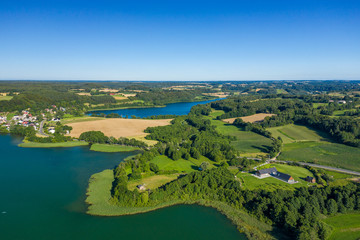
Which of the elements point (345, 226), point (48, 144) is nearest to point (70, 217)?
point (345, 226)

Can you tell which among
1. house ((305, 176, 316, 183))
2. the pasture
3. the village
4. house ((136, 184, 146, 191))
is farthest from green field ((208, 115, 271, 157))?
the village

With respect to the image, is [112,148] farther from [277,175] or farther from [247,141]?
[277,175]

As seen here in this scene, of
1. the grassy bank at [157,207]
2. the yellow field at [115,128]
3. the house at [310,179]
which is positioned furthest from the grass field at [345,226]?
the yellow field at [115,128]

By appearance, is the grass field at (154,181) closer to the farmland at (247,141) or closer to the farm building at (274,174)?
the farm building at (274,174)

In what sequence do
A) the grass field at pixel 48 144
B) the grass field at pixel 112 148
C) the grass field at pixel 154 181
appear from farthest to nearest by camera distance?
the grass field at pixel 48 144
the grass field at pixel 112 148
the grass field at pixel 154 181

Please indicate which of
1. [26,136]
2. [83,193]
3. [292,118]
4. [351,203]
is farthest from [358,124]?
[26,136]

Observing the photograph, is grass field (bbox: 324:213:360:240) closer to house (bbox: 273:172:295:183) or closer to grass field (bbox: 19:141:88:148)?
house (bbox: 273:172:295:183)

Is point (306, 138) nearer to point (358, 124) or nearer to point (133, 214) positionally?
point (358, 124)
